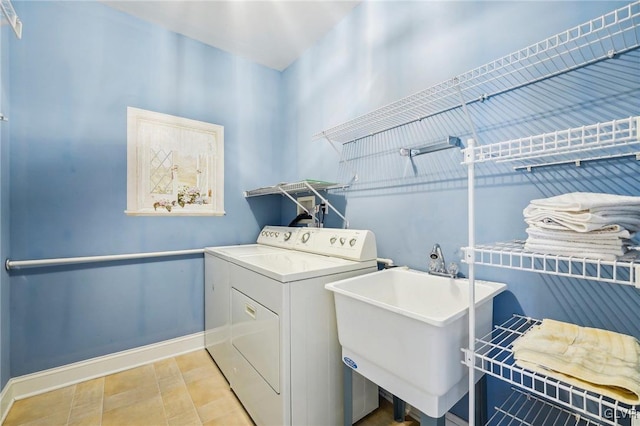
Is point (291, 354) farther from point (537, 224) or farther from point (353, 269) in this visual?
point (537, 224)

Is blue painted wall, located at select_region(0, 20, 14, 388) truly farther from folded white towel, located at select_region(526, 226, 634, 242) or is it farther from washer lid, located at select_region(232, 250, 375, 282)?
folded white towel, located at select_region(526, 226, 634, 242)

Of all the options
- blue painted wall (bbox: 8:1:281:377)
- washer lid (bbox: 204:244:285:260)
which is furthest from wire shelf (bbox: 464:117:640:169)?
blue painted wall (bbox: 8:1:281:377)

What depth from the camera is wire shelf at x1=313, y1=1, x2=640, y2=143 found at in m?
0.89

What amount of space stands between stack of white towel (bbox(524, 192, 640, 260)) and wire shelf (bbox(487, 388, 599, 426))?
2.30 ft

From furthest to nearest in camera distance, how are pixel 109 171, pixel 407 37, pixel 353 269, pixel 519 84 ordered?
pixel 109 171 → pixel 407 37 → pixel 353 269 → pixel 519 84

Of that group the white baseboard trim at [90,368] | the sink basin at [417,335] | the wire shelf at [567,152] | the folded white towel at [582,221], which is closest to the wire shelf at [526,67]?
the wire shelf at [567,152]

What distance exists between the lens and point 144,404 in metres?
1.62

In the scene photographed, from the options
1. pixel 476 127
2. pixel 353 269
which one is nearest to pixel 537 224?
pixel 476 127

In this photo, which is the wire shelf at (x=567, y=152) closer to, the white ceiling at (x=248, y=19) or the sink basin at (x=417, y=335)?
the sink basin at (x=417, y=335)

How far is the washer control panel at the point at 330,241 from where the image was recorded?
1.51 m

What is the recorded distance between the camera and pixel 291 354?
3.91ft

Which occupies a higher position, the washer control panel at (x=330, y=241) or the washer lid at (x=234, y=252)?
the washer control panel at (x=330, y=241)

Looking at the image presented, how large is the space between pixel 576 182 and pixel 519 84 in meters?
0.48

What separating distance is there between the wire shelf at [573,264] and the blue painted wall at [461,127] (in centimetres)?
6
